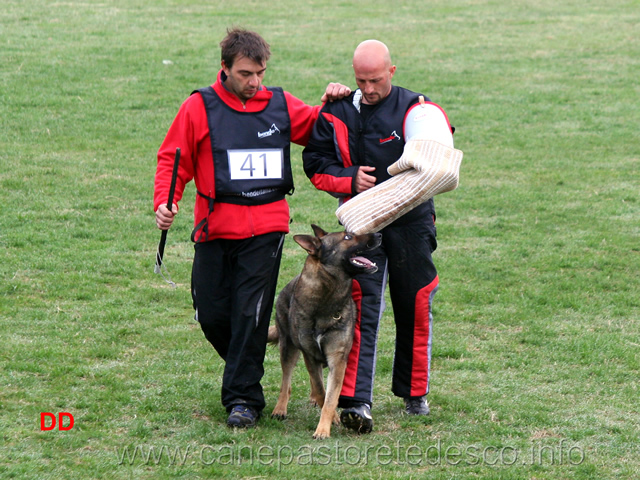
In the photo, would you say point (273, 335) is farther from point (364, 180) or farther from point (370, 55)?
point (370, 55)

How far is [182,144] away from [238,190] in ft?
1.51

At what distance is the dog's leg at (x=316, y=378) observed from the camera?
5961 mm

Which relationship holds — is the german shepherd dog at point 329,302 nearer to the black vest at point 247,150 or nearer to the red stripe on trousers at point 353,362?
the red stripe on trousers at point 353,362

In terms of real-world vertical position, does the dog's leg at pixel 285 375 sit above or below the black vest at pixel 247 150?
below

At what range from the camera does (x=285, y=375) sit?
20.0 ft

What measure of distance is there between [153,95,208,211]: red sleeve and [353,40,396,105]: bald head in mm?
1040

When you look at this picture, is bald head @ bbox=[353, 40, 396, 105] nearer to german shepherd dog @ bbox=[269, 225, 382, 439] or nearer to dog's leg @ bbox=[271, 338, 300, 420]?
german shepherd dog @ bbox=[269, 225, 382, 439]

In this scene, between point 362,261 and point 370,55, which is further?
point 362,261

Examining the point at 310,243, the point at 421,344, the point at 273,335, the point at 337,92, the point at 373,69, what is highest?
the point at 373,69

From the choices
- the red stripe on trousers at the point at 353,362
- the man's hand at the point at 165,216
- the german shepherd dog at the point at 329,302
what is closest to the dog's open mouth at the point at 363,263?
the german shepherd dog at the point at 329,302

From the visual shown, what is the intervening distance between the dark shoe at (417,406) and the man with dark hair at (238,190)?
1024mm

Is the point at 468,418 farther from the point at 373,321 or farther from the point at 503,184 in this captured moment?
the point at 503,184

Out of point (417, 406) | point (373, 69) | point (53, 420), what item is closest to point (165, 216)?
point (53, 420)

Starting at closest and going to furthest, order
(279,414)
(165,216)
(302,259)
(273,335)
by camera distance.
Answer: (165,216)
(279,414)
(273,335)
(302,259)
